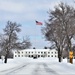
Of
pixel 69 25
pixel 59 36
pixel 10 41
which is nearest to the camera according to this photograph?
pixel 69 25

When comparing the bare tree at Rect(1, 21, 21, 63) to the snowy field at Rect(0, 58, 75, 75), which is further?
the bare tree at Rect(1, 21, 21, 63)

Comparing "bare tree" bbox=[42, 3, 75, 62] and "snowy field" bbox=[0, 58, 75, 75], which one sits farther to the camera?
"bare tree" bbox=[42, 3, 75, 62]

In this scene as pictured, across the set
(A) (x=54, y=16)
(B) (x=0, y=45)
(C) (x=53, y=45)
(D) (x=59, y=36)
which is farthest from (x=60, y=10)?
(B) (x=0, y=45)

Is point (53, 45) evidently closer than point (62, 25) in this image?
No

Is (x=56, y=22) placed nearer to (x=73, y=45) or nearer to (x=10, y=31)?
(x=73, y=45)

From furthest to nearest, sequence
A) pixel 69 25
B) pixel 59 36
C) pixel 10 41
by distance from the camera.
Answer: pixel 10 41 < pixel 59 36 < pixel 69 25

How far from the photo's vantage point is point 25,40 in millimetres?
70500

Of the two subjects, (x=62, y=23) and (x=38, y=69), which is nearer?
(x=38, y=69)

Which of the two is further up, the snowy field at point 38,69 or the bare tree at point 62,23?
the bare tree at point 62,23

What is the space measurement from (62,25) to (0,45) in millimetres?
18992

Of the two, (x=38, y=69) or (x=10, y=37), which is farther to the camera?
(x=10, y=37)

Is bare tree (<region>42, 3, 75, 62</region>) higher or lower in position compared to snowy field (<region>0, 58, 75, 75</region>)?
higher

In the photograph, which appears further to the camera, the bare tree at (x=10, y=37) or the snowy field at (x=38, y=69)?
the bare tree at (x=10, y=37)

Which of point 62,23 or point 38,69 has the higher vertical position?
point 62,23
